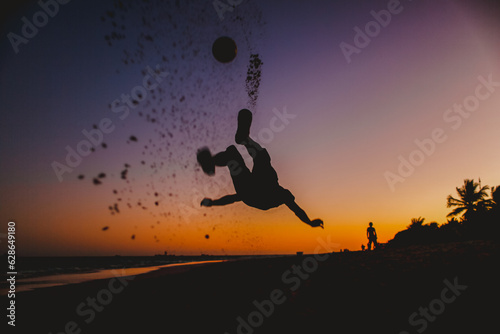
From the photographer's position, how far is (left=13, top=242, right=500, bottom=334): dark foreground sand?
4.82 m

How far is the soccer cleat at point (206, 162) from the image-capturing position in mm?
5992

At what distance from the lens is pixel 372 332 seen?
176 inches

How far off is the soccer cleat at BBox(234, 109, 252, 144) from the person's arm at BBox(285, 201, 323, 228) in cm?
185

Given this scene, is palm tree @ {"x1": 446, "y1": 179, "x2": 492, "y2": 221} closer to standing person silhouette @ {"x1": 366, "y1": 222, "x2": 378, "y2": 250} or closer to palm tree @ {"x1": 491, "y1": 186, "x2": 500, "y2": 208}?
palm tree @ {"x1": 491, "y1": 186, "x2": 500, "y2": 208}

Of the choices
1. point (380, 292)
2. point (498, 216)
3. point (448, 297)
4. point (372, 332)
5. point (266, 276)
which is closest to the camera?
point (372, 332)

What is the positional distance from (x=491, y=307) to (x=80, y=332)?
23.9 feet

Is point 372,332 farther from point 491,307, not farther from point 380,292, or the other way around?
point 491,307

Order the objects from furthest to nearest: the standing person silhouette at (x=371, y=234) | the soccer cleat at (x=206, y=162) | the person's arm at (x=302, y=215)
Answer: the standing person silhouette at (x=371, y=234) → the person's arm at (x=302, y=215) → the soccer cleat at (x=206, y=162)

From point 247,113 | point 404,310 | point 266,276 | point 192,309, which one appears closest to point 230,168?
point 247,113


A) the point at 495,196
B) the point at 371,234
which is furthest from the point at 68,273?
the point at 495,196

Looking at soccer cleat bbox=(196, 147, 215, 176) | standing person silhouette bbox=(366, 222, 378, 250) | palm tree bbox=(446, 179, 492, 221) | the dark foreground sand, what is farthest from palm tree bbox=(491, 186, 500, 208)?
soccer cleat bbox=(196, 147, 215, 176)

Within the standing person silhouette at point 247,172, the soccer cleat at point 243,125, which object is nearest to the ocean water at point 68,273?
the standing person silhouette at point 247,172

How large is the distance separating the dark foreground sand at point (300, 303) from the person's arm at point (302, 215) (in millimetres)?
1486

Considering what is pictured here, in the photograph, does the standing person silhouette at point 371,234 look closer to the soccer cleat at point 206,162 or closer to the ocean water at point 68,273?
the ocean water at point 68,273
